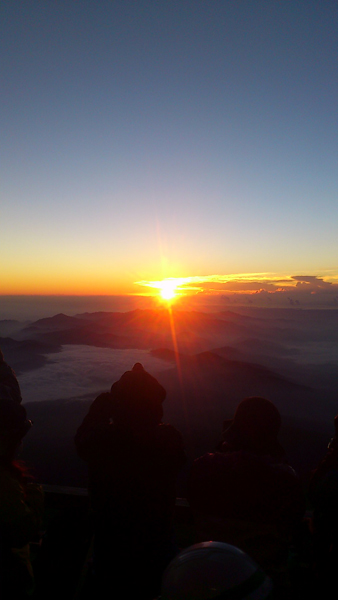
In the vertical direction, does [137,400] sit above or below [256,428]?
above

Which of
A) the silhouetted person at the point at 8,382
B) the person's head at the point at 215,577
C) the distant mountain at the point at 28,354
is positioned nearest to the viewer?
the person's head at the point at 215,577

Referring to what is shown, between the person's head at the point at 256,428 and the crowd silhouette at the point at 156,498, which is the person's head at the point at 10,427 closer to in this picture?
the crowd silhouette at the point at 156,498

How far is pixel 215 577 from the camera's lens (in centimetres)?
101

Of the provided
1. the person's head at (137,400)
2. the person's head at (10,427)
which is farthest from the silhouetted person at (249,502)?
the person's head at (10,427)

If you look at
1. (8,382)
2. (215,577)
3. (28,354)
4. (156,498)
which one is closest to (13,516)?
(156,498)

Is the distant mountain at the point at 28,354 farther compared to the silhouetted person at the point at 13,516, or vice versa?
the distant mountain at the point at 28,354

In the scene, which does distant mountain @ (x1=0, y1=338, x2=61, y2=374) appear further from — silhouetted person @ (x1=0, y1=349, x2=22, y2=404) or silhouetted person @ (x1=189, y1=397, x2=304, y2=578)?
silhouetted person @ (x1=189, y1=397, x2=304, y2=578)

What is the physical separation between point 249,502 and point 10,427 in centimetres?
124

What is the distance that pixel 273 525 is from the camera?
170 cm

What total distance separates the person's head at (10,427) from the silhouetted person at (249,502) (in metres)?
0.94

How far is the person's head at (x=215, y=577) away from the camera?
3.24ft

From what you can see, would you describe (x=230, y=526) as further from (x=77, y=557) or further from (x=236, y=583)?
(x=77, y=557)

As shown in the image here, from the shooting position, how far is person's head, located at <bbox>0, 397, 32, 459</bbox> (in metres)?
1.71

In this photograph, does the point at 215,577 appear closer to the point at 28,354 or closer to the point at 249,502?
the point at 249,502
